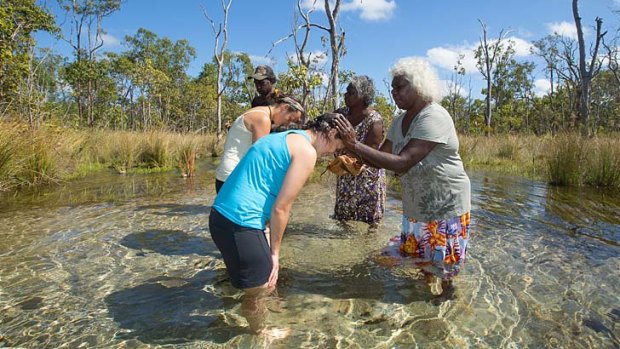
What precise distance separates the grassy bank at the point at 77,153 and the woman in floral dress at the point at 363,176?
5.53m

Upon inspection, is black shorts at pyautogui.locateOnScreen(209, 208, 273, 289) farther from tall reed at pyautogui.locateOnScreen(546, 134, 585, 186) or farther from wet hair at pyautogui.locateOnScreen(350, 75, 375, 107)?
tall reed at pyautogui.locateOnScreen(546, 134, 585, 186)

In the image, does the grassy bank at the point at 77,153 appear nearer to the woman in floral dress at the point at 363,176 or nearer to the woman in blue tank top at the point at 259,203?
the woman in floral dress at the point at 363,176

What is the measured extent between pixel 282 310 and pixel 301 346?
17.4 inches

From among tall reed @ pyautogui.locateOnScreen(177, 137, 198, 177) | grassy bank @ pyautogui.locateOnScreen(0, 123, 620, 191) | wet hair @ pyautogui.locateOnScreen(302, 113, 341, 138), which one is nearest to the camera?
wet hair @ pyautogui.locateOnScreen(302, 113, 341, 138)

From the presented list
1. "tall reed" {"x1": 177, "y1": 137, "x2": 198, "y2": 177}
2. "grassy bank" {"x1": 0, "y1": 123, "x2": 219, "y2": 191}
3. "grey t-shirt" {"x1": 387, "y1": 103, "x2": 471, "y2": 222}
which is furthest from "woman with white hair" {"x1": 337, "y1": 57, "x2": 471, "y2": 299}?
"tall reed" {"x1": 177, "y1": 137, "x2": 198, "y2": 177}

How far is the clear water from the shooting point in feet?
7.91

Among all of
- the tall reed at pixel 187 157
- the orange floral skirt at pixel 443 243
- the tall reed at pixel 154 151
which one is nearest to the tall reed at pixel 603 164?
the orange floral skirt at pixel 443 243

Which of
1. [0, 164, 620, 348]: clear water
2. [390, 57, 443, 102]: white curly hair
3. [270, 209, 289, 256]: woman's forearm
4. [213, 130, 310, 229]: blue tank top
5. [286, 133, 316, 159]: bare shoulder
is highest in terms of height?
[390, 57, 443, 102]: white curly hair

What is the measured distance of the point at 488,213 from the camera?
5.88 m

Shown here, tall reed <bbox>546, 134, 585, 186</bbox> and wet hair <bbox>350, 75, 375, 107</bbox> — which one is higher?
wet hair <bbox>350, 75, 375, 107</bbox>

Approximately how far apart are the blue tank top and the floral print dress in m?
2.11

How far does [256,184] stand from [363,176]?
2.20 m

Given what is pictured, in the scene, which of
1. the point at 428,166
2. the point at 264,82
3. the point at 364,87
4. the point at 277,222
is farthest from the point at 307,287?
the point at 264,82

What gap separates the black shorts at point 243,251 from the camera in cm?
203
